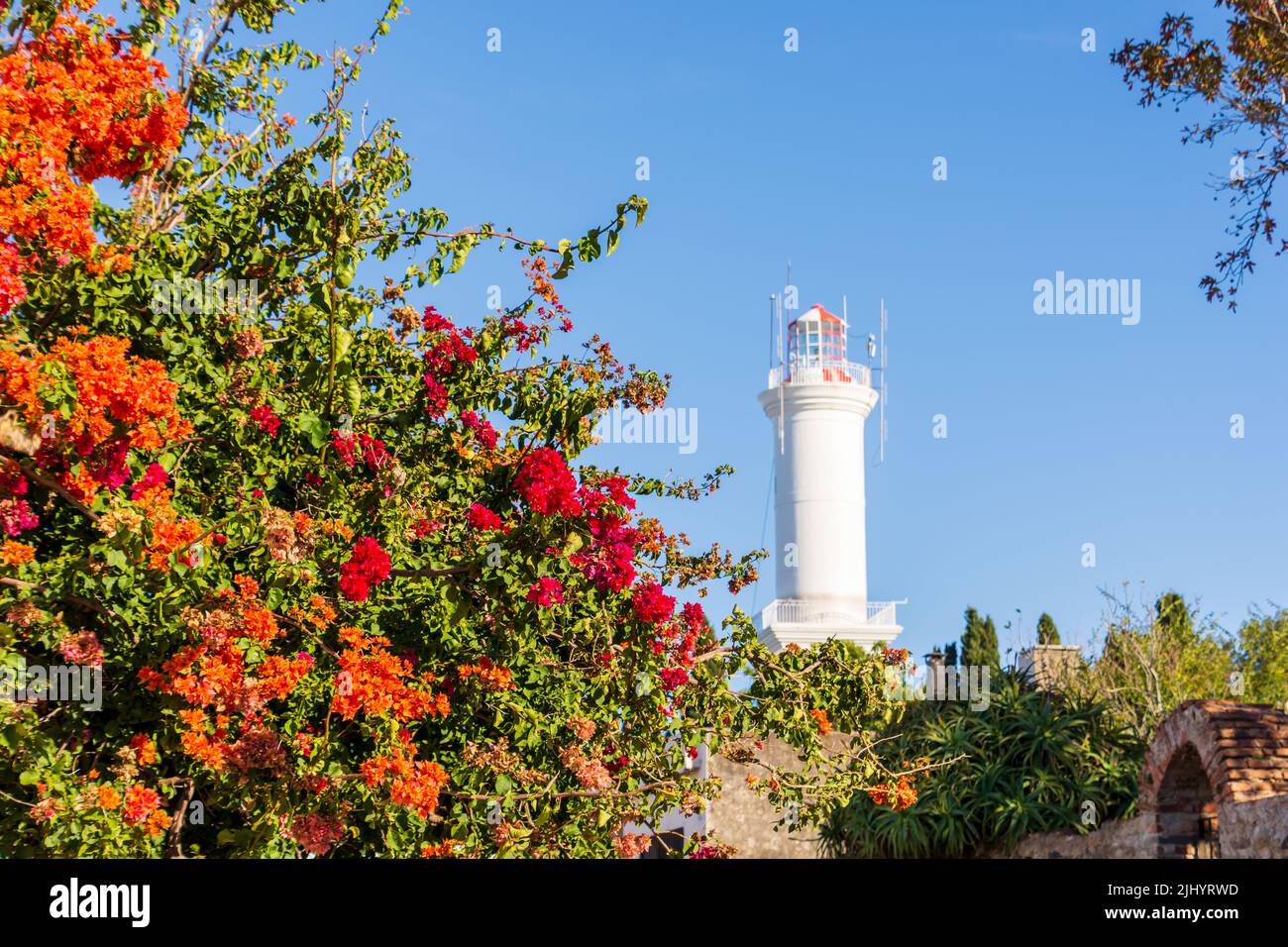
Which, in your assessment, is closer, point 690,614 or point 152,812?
point 152,812

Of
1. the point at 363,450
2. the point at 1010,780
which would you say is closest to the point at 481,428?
the point at 363,450

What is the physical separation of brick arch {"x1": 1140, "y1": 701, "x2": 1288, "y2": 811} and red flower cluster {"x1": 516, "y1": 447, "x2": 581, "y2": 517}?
8.82 m

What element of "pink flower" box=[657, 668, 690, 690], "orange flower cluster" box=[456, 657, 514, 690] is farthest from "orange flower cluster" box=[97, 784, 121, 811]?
"pink flower" box=[657, 668, 690, 690]

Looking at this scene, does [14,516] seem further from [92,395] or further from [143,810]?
[143,810]

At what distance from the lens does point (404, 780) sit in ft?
19.5

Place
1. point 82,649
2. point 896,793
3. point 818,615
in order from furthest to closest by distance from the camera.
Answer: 1. point 818,615
2. point 896,793
3. point 82,649

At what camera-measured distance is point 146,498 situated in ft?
19.5

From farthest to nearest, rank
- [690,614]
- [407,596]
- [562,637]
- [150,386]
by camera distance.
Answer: [690,614], [562,637], [407,596], [150,386]

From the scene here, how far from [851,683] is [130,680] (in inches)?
177

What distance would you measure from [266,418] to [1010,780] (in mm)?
13042

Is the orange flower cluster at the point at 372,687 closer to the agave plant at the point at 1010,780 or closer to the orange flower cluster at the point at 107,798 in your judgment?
the orange flower cluster at the point at 107,798

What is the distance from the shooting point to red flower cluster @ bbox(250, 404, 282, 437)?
261 inches

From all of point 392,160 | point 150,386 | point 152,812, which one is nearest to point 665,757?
point 152,812
